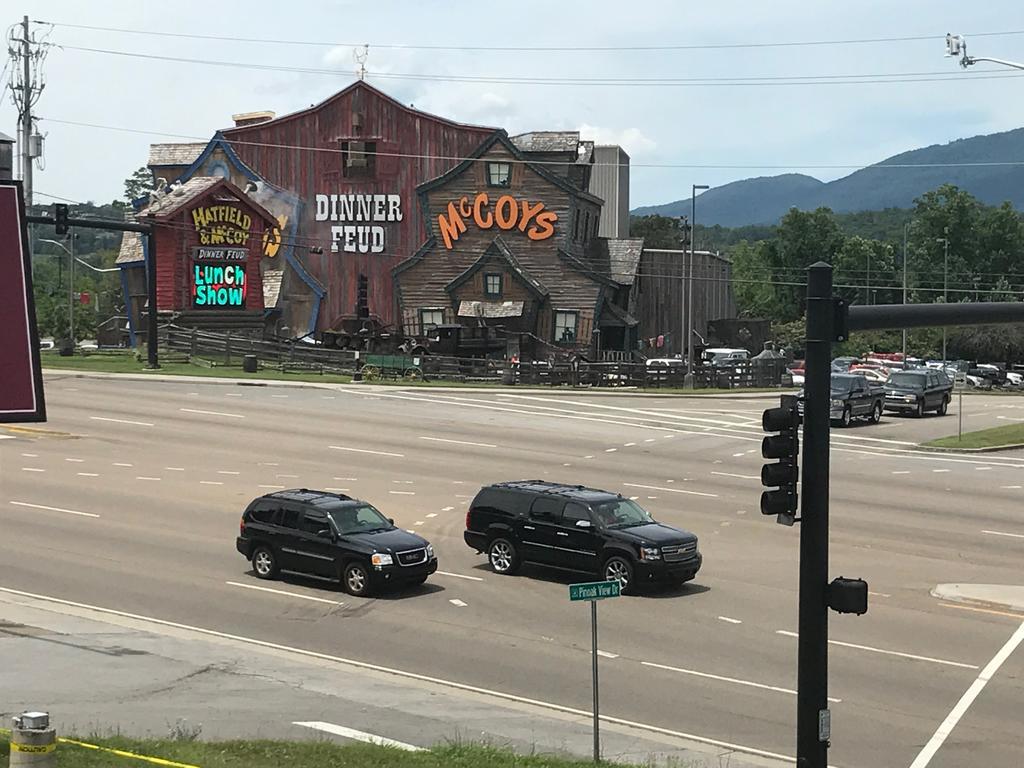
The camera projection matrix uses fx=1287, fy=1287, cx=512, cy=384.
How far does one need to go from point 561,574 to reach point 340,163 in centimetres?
5966

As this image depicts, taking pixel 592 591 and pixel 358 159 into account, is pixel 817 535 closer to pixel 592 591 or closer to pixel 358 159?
pixel 592 591

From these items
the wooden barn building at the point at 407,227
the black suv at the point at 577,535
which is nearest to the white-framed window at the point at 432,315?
the wooden barn building at the point at 407,227

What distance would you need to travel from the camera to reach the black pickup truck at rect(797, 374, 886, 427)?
5066 cm

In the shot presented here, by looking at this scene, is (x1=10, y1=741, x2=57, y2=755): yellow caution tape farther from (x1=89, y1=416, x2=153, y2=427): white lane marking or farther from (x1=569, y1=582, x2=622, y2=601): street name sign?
(x1=89, y1=416, x2=153, y2=427): white lane marking

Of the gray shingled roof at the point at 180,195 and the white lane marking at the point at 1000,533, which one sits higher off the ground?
the gray shingled roof at the point at 180,195

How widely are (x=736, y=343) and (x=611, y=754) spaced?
79698 mm

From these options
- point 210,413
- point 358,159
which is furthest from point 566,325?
point 210,413

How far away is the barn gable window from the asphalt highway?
32.0 metres

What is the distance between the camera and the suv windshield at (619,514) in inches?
963

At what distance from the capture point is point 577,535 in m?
24.5

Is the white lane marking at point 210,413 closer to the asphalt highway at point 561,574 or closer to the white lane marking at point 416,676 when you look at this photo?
the asphalt highway at point 561,574

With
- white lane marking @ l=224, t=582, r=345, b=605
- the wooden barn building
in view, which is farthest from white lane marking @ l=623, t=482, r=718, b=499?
the wooden barn building

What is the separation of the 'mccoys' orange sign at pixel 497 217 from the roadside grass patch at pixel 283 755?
207 feet

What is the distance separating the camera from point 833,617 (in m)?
22.7
